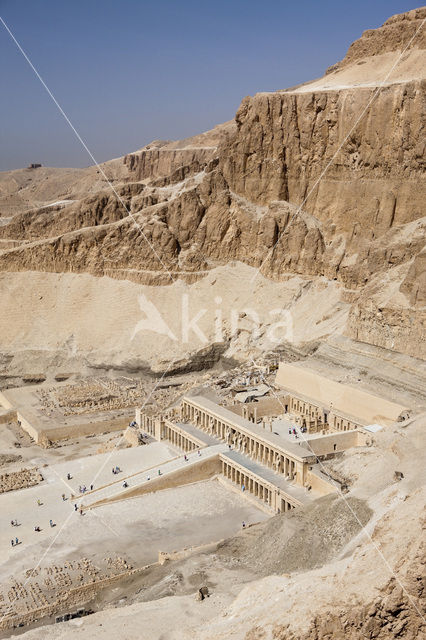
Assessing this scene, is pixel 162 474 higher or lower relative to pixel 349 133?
lower

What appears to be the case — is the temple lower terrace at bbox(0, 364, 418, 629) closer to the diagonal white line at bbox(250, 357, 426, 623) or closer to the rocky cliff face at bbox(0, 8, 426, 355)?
the diagonal white line at bbox(250, 357, 426, 623)

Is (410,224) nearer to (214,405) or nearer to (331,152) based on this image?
(331,152)

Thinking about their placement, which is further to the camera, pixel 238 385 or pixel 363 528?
pixel 238 385

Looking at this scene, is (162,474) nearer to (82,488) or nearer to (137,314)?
(82,488)

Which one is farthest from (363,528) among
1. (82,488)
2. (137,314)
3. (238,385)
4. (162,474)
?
(137,314)

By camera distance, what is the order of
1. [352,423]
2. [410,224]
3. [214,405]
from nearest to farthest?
[352,423] → [214,405] → [410,224]

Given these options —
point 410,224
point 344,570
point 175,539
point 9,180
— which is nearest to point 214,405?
point 175,539

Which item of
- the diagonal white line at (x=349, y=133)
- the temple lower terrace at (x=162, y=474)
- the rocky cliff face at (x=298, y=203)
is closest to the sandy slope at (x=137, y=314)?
the rocky cliff face at (x=298, y=203)
